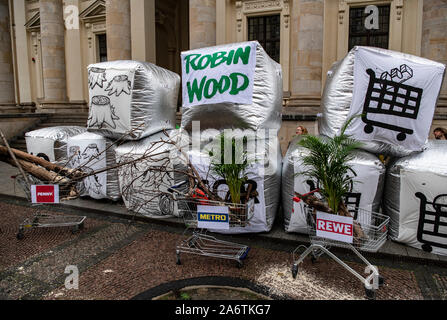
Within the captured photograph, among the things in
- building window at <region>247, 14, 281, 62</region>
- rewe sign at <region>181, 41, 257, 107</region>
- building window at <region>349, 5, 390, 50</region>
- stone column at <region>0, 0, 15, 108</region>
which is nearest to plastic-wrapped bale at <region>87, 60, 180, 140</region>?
rewe sign at <region>181, 41, 257, 107</region>

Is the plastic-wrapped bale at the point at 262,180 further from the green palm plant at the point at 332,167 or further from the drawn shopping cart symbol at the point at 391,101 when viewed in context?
the drawn shopping cart symbol at the point at 391,101

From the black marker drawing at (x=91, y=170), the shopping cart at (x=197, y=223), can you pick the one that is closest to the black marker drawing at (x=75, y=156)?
the black marker drawing at (x=91, y=170)

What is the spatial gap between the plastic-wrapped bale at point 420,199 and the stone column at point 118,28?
1117 cm

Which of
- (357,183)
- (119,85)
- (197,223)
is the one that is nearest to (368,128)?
(357,183)

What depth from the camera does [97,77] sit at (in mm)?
6234

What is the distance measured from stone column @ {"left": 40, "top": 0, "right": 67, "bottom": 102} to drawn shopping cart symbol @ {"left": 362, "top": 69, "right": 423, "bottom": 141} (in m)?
15.1

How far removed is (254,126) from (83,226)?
3.20 metres

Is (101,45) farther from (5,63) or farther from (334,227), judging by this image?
(334,227)

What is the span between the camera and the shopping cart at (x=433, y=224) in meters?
4.12

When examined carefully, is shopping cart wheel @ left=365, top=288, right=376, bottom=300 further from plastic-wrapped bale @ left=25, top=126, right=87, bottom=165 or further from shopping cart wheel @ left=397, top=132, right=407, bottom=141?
plastic-wrapped bale @ left=25, top=126, right=87, bottom=165

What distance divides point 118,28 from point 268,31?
5757 millimetres

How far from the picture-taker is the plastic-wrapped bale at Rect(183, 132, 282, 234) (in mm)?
4855

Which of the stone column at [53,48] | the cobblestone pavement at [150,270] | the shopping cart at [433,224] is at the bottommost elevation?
the cobblestone pavement at [150,270]

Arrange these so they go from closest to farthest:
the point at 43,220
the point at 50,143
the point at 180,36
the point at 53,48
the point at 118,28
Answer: the point at 43,220 < the point at 50,143 < the point at 118,28 < the point at 53,48 < the point at 180,36
